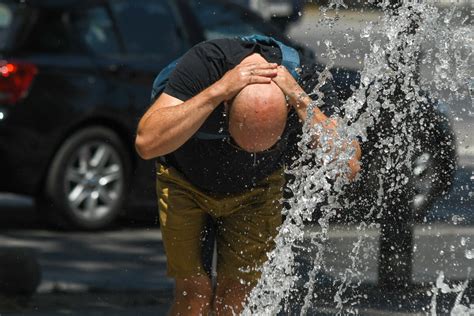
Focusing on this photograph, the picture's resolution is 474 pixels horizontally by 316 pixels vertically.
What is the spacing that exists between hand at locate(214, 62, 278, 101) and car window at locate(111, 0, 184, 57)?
5380 millimetres

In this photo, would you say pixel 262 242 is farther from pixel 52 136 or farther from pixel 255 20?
pixel 255 20

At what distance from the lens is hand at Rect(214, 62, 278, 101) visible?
432 cm

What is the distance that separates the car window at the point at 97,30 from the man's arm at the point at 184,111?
198 inches

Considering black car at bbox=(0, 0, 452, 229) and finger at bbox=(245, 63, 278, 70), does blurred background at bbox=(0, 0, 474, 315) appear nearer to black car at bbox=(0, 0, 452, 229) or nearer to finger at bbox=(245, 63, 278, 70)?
black car at bbox=(0, 0, 452, 229)

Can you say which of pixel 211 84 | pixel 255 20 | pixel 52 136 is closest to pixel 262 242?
pixel 211 84

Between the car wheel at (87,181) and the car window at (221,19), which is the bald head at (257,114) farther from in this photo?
the car window at (221,19)

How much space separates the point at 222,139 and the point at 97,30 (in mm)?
5185

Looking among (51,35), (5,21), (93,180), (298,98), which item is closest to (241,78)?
(298,98)

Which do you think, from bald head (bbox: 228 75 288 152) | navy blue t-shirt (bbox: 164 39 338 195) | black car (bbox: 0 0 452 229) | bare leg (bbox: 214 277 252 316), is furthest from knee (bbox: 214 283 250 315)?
black car (bbox: 0 0 452 229)

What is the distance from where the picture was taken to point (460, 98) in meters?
7.00

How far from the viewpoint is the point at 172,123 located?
444 centimetres

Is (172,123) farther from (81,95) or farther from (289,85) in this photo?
(81,95)

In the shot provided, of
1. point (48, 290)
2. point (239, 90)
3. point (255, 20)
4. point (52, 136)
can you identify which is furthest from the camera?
point (255, 20)

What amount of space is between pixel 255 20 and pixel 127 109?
1216mm
